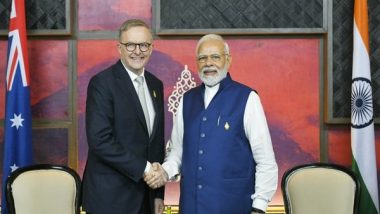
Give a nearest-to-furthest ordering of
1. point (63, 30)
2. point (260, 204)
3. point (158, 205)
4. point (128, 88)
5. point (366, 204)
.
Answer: point (260, 204) → point (128, 88) → point (158, 205) → point (366, 204) → point (63, 30)

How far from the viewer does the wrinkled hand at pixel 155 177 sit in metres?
2.23

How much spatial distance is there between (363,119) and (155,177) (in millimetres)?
1814

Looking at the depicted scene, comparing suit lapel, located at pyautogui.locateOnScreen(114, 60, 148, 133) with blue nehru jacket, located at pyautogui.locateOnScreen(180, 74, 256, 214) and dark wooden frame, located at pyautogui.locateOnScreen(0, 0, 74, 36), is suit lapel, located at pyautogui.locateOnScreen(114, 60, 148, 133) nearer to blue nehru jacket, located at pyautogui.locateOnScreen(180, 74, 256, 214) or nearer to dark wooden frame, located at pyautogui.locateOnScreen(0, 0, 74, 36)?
blue nehru jacket, located at pyautogui.locateOnScreen(180, 74, 256, 214)

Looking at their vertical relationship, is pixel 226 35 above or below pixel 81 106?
above

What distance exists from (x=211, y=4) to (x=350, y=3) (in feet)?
3.43

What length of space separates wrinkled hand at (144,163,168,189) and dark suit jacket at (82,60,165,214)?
0.05 metres

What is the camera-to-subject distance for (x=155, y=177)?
2.23 m

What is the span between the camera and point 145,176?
87.6 inches

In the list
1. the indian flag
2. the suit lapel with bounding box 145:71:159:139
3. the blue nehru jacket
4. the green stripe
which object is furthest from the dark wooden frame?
the green stripe

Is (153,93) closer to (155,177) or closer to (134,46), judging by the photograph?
(134,46)

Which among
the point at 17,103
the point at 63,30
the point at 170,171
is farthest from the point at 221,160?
the point at 63,30

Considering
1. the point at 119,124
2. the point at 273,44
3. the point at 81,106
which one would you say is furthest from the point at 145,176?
the point at 273,44

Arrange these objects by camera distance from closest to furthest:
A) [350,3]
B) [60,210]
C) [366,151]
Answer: [60,210]
[366,151]
[350,3]

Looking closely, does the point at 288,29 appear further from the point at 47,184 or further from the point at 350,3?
the point at 47,184
